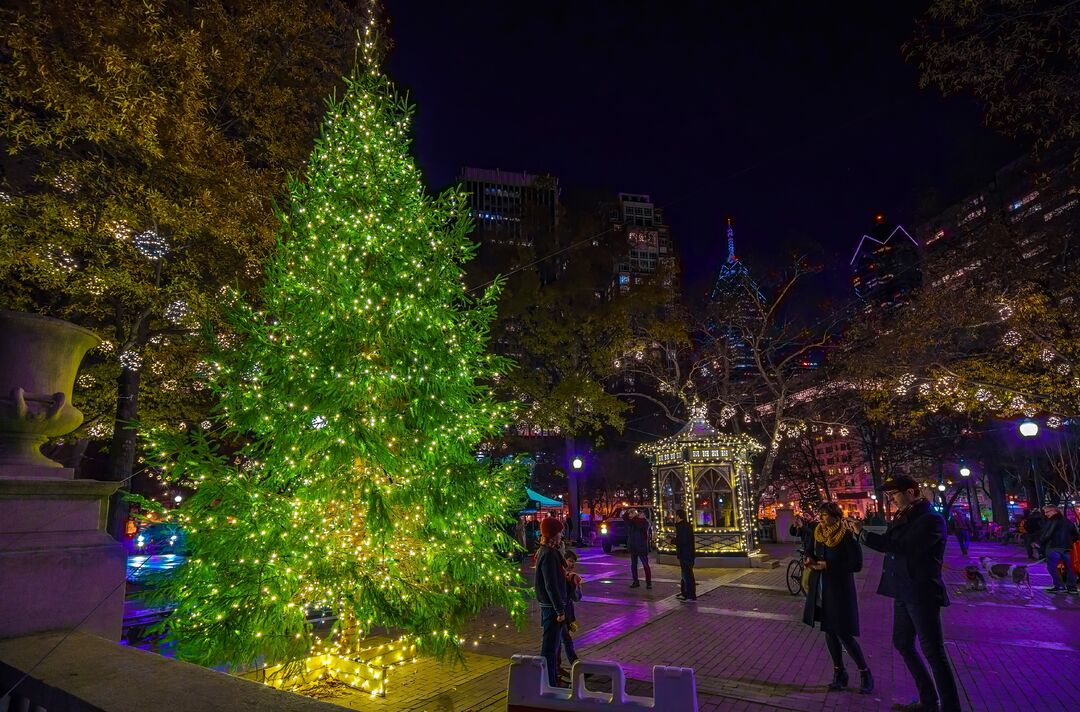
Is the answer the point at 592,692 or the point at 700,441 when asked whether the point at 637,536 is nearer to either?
the point at 700,441

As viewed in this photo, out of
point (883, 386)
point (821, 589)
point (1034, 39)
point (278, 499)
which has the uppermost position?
point (1034, 39)

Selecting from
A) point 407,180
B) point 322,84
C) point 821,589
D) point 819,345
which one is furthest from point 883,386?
point 322,84

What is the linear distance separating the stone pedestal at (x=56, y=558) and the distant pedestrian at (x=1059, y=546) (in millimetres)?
16680

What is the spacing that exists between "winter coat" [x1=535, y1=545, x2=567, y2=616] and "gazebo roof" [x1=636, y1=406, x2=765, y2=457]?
13290mm

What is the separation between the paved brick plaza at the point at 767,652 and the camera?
18.3ft

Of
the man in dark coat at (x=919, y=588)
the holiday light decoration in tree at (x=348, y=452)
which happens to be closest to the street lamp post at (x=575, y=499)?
the holiday light decoration in tree at (x=348, y=452)

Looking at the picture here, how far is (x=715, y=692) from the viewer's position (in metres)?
5.74

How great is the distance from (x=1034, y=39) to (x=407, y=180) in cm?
848

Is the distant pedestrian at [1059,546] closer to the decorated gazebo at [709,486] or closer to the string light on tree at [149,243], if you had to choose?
the decorated gazebo at [709,486]

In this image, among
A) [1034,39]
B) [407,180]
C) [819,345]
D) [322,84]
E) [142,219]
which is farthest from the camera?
[819,345]

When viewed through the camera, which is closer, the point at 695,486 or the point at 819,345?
the point at 695,486

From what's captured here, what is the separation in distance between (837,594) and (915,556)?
3.58 feet

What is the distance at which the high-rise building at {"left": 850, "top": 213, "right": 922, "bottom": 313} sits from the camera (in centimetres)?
1867

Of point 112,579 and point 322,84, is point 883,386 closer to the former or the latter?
point 322,84
